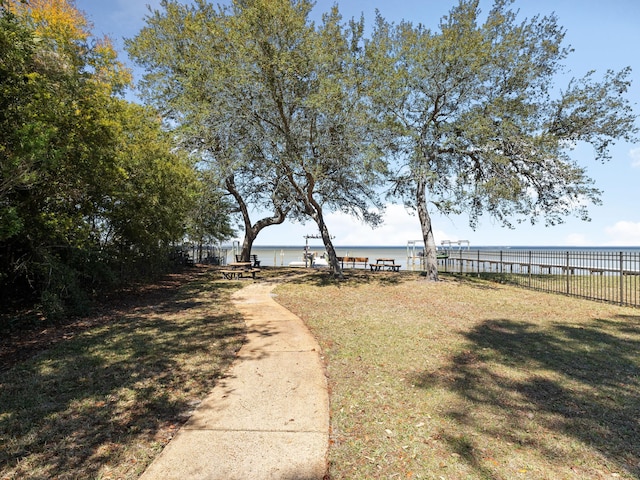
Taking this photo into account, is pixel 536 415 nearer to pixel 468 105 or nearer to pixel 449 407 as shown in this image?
pixel 449 407

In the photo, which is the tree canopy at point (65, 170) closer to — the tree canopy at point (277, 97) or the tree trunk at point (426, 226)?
the tree canopy at point (277, 97)

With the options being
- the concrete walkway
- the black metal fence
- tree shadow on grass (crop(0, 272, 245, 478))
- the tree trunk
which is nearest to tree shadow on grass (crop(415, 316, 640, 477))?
the concrete walkway

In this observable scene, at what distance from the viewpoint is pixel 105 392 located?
4145 millimetres

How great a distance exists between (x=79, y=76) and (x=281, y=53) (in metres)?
6.48

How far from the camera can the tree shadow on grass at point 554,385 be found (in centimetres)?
322

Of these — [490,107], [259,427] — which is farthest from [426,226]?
[259,427]

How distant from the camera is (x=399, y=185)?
55.8 feet

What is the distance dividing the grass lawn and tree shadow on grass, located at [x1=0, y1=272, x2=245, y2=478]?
5.87 ft

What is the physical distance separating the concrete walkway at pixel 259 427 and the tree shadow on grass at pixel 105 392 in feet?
0.85

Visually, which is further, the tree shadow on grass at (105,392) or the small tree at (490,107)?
the small tree at (490,107)

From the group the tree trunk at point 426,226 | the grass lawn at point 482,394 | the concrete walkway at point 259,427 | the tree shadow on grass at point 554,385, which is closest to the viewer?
the concrete walkway at point 259,427

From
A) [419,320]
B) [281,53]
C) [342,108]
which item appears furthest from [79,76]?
[419,320]

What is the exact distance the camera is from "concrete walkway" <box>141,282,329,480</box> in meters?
2.75

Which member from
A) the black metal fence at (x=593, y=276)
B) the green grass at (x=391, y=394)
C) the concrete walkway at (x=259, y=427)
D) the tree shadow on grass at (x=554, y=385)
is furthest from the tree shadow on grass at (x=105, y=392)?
the black metal fence at (x=593, y=276)
